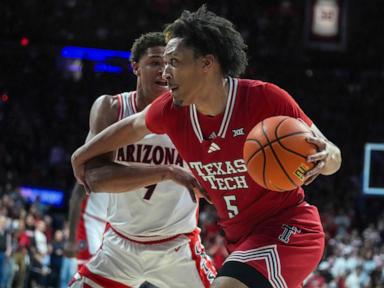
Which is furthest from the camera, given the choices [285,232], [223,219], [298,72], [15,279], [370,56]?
[370,56]

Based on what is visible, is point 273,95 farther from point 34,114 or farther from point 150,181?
point 34,114

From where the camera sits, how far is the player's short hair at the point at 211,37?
388 cm

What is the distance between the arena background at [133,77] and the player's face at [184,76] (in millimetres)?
13643

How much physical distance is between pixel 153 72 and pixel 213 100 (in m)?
1.00

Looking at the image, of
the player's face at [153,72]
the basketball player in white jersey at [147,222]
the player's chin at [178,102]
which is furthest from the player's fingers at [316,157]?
the player's face at [153,72]

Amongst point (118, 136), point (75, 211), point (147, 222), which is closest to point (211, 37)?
point (118, 136)

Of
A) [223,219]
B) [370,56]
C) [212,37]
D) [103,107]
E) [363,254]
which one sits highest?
[212,37]

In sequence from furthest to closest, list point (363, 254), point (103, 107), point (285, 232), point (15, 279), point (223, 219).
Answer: point (363, 254)
point (15, 279)
point (103, 107)
point (223, 219)
point (285, 232)

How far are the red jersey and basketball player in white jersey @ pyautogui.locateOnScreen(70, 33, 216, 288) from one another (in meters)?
0.59

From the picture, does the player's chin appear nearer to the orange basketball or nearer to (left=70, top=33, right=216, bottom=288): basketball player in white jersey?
the orange basketball

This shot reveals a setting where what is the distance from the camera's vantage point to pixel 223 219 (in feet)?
13.3

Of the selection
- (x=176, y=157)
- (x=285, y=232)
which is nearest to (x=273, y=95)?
(x=285, y=232)

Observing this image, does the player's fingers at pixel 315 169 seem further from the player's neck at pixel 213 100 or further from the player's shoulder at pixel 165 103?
the player's shoulder at pixel 165 103

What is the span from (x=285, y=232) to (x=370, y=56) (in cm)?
1833
